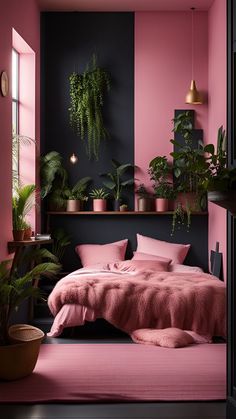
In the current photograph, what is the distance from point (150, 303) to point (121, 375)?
4.68 feet

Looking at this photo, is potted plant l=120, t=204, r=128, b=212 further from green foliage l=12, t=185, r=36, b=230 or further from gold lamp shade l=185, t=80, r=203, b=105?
green foliage l=12, t=185, r=36, b=230

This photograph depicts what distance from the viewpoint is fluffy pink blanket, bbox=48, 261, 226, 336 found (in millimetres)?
6430

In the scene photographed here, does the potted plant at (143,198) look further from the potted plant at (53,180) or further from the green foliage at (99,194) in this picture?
the potted plant at (53,180)

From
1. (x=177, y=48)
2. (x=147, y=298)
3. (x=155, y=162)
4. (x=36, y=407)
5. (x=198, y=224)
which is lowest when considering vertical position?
(x=36, y=407)

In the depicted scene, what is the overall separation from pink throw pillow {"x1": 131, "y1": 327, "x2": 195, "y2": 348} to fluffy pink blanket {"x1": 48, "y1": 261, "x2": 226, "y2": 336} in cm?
10

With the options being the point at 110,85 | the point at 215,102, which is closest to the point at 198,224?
the point at 215,102

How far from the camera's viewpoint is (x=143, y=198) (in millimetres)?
8641

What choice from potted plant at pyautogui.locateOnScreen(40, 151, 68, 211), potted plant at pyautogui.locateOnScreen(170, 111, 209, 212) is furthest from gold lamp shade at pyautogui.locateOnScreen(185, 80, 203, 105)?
potted plant at pyautogui.locateOnScreen(40, 151, 68, 211)

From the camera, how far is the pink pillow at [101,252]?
847 cm

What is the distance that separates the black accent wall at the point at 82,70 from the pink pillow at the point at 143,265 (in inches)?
58.0

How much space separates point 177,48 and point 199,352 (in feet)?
14.5

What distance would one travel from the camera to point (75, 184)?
29.0ft

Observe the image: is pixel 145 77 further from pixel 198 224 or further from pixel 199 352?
pixel 199 352

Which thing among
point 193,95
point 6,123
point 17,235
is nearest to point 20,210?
point 17,235
